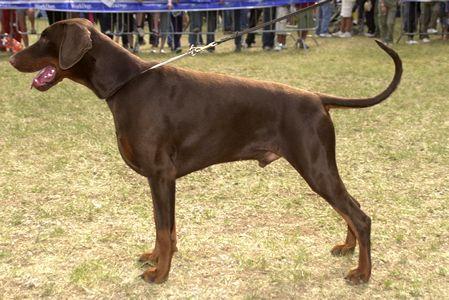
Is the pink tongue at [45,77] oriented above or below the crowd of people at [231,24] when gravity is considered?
above

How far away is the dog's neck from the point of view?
142 inches

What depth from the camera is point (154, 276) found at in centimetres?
378

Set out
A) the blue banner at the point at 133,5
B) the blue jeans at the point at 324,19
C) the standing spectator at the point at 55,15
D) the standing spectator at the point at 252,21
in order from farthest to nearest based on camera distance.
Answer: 1. the blue jeans at the point at 324,19
2. the standing spectator at the point at 252,21
3. the standing spectator at the point at 55,15
4. the blue banner at the point at 133,5

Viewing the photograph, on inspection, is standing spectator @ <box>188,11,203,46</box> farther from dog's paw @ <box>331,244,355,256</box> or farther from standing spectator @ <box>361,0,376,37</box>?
dog's paw @ <box>331,244,355,256</box>

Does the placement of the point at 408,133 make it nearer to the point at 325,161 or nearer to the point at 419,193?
the point at 419,193

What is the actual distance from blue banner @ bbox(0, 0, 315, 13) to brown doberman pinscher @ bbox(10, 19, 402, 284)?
384 inches

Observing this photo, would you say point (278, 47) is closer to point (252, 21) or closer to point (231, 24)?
point (252, 21)

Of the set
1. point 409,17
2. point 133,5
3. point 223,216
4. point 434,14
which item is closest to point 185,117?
point 223,216

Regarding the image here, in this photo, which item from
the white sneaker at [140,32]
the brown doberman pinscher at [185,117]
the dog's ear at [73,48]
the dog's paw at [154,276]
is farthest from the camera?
the white sneaker at [140,32]

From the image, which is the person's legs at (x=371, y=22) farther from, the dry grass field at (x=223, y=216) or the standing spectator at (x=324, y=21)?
the dry grass field at (x=223, y=216)

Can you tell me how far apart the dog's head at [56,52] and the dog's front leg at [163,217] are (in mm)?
869

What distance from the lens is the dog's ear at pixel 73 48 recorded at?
3.44 metres

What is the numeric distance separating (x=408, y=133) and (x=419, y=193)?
6.26 ft

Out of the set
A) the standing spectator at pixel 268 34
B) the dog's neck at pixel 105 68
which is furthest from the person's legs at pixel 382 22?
the dog's neck at pixel 105 68
